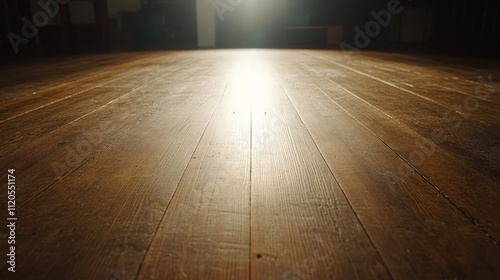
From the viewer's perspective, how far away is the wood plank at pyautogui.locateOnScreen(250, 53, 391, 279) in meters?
0.51

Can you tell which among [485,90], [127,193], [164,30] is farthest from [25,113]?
[164,30]

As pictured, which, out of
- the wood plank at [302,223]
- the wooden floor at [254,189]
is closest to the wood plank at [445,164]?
the wooden floor at [254,189]

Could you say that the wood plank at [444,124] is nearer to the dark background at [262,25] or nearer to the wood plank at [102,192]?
the wood plank at [102,192]

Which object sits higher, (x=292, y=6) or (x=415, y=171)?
(x=292, y=6)

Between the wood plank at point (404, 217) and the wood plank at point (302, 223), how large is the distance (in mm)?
26

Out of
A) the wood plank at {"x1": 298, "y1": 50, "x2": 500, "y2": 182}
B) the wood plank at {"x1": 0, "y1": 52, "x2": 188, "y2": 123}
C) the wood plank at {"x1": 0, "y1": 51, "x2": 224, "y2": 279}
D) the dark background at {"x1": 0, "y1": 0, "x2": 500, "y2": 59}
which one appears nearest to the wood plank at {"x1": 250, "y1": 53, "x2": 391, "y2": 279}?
the wood plank at {"x1": 0, "y1": 51, "x2": 224, "y2": 279}

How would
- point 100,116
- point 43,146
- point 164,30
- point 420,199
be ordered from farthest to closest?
point 164,30 → point 100,116 → point 43,146 → point 420,199

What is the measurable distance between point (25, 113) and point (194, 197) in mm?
1070

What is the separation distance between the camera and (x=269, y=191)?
0.74 metres

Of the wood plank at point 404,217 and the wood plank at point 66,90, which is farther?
the wood plank at point 66,90

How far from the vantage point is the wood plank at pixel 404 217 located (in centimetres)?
51

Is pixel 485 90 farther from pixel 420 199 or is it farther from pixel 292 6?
pixel 292 6

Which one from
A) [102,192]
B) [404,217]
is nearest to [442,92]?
[404,217]

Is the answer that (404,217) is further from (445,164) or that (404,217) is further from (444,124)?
(444,124)
